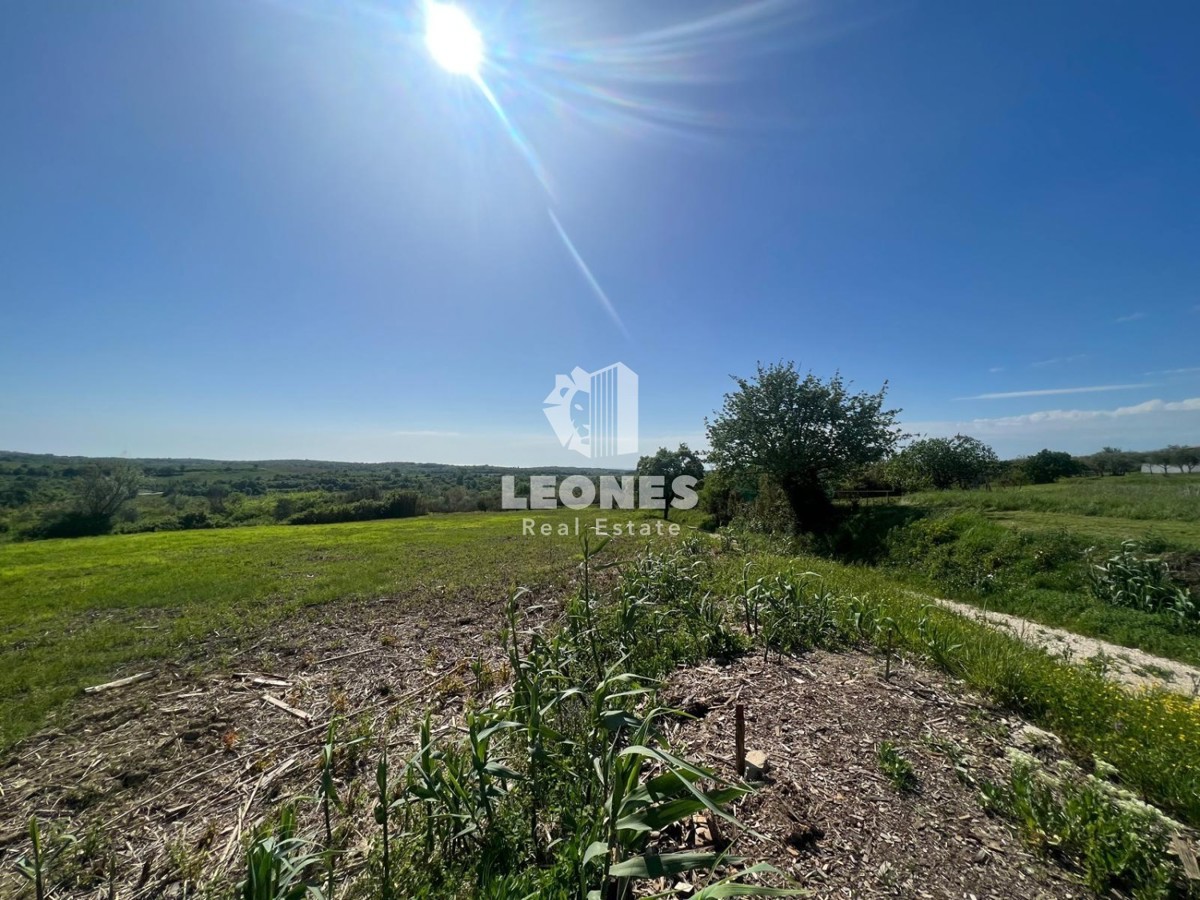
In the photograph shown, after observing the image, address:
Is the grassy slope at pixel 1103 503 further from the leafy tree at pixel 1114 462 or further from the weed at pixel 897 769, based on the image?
the leafy tree at pixel 1114 462

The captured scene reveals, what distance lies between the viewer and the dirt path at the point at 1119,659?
5.07 m

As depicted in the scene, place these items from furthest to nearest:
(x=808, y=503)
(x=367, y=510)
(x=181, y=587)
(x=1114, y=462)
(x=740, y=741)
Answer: (x=367, y=510), (x=1114, y=462), (x=808, y=503), (x=181, y=587), (x=740, y=741)

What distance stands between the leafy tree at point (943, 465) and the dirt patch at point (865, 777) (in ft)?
82.6

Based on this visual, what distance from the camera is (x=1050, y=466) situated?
28.9 meters

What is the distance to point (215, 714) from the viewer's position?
437cm

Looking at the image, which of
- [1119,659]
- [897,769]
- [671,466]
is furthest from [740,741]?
[671,466]

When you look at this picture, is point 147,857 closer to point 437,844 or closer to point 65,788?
point 65,788

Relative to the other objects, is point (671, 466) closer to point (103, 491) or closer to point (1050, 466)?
point (1050, 466)

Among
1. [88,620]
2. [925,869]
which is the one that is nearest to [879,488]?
[925,869]

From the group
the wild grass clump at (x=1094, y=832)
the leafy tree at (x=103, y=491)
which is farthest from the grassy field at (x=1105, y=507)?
the leafy tree at (x=103, y=491)

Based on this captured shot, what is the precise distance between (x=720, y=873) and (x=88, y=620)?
43.6 ft

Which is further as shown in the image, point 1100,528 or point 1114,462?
point 1114,462

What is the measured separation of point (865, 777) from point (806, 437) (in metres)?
14.5

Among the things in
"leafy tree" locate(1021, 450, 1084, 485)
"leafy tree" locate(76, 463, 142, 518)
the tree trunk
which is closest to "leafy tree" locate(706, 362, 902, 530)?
the tree trunk
